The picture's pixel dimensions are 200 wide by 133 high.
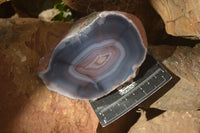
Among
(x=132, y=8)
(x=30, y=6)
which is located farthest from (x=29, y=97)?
(x=30, y=6)

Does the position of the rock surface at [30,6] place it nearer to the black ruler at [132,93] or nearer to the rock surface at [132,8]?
the rock surface at [132,8]

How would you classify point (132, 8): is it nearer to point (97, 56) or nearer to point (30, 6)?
point (97, 56)

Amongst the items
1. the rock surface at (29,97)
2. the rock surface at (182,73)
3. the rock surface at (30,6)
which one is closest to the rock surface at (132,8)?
the rock surface at (182,73)

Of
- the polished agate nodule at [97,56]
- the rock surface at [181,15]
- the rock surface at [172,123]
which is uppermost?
the rock surface at [181,15]

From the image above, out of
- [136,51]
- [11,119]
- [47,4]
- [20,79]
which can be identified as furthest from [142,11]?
[47,4]

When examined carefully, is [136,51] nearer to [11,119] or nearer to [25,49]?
[25,49]

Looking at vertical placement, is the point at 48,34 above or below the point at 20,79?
above

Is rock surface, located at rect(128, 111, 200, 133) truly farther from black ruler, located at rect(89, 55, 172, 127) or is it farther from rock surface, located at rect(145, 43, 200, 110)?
black ruler, located at rect(89, 55, 172, 127)
